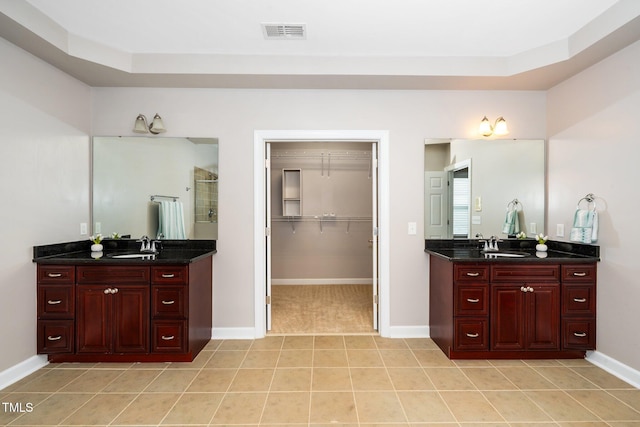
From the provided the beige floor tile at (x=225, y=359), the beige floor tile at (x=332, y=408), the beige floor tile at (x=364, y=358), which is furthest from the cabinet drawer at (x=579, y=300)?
the beige floor tile at (x=225, y=359)

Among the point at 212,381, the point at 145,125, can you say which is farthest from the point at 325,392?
the point at 145,125

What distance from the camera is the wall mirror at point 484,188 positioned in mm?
3420

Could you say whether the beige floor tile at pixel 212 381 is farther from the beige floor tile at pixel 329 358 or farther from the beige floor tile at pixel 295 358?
the beige floor tile at pixel 329 358

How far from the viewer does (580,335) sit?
2.84 m

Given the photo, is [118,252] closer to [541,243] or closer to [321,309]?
[321,309]

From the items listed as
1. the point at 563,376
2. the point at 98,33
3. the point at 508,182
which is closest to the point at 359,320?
the point at 563,376

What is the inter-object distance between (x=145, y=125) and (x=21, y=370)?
7.55ft

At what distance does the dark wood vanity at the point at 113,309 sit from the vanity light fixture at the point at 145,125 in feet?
4.33

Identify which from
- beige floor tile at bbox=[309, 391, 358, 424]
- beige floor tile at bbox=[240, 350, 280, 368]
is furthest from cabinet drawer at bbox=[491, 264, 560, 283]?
beige floor tile at bbox=[240, 350, 280, 368]

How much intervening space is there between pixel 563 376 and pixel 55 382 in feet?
12.8

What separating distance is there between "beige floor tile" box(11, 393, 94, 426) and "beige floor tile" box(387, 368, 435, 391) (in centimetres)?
219

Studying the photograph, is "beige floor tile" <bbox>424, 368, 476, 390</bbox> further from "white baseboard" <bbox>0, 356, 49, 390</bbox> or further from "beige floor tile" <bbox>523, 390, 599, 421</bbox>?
"white baseboard" <bbox>0, 356, 49, 390</bbox>

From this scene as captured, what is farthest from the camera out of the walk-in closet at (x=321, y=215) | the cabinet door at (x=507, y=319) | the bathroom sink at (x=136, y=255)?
the walk-in closet at (x=321, y=215)

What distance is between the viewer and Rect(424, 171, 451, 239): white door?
3.41 m
